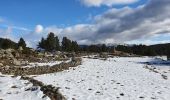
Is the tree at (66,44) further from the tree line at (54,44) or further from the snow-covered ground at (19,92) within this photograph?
the snow-covered ground at (19,92)

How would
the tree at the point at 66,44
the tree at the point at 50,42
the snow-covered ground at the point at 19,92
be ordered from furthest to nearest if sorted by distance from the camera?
the tree at the point at 66,44 → the tree at the point at 50,42 → the snow-covered ground at the point at 19,92

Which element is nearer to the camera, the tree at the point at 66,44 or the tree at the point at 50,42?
the tree at the point at 50,42

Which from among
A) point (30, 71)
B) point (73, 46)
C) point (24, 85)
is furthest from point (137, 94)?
point (73, 46)

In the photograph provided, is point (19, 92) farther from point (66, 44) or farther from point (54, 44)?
point (66, 44)

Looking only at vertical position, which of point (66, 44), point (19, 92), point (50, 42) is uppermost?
point (50, 42)

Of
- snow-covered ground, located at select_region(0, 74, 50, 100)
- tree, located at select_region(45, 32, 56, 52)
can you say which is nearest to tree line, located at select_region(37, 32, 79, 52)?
tree, located at select_region(45, 32, 56, 52)

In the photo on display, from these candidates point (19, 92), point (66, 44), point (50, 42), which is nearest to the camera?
point (19, 92)

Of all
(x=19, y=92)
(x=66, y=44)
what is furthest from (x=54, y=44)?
(x=19, y=92)

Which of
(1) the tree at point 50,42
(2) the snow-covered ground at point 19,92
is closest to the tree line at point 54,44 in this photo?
(1) the tree at point 50,42

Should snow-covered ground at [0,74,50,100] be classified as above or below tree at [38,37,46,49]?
below

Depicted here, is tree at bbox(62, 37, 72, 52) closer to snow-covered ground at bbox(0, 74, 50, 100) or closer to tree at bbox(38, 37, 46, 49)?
tree at bbox(38, 37, 46, 49)

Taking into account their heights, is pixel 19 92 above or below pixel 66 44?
below

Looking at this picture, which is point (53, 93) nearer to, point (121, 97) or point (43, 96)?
point (43, 96)

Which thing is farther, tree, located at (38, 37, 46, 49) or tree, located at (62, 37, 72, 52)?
tree, located at (62, 37, 72, 52)
